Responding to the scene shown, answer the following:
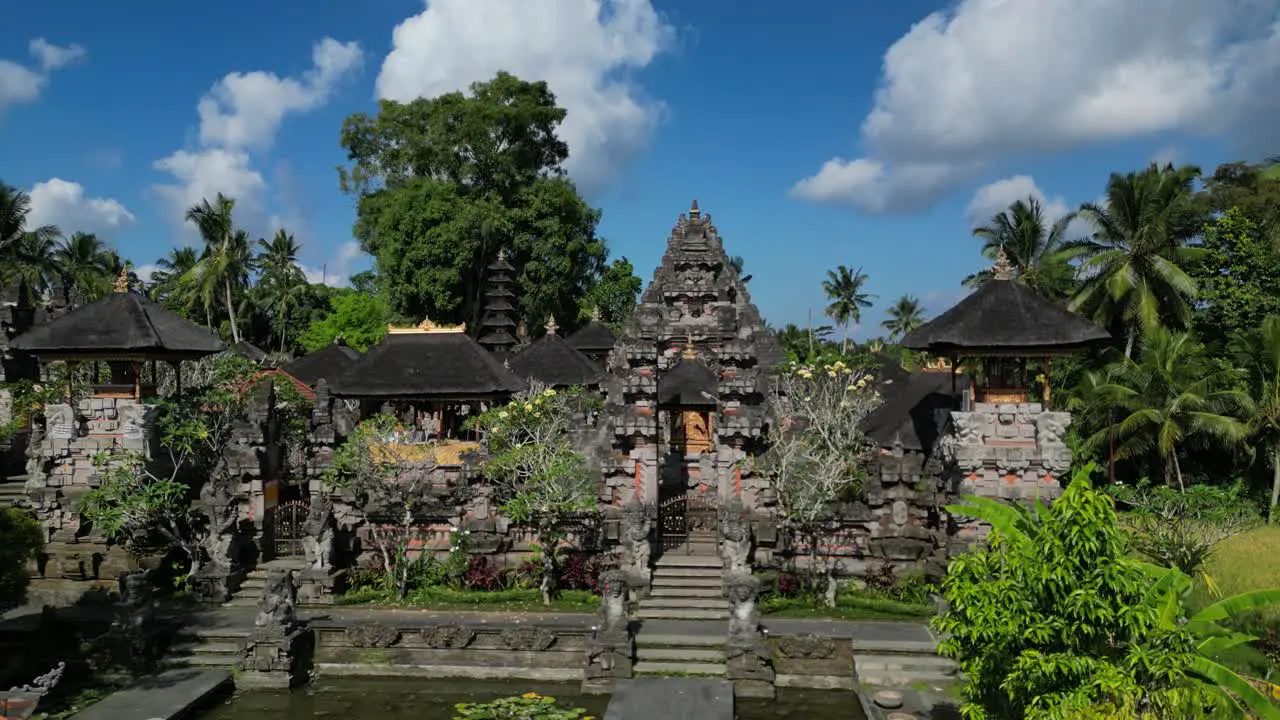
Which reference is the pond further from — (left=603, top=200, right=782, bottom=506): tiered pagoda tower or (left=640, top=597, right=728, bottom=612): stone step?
(left=603, top=200, right=782, bottom=506): tiered pagoda tower

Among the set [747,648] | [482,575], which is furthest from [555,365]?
[747,648]

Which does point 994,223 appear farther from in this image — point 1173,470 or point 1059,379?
point 1173,470

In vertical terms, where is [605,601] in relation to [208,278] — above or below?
below

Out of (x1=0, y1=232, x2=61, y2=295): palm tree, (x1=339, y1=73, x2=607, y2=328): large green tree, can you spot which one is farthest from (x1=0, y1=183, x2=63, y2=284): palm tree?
(x1=339, y1=73, x2=607, y2=328): large green tree

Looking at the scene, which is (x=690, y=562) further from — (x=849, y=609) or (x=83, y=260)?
(x=83, y=260)

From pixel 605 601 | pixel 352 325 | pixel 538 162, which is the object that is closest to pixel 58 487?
pixel 605 601

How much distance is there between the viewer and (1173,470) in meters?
32.1

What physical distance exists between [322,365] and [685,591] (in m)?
25.8

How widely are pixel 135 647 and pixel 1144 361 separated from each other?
3209cm

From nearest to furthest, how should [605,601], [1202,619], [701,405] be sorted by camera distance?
Answer: 1. [1202,619]
2. [605,601]
3. [701,405]

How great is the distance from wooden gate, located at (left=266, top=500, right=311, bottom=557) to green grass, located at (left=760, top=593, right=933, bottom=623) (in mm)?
12039

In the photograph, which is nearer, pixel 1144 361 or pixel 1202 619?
pixel 1202 619

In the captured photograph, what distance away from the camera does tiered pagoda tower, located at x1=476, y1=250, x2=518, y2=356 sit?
4731 centimetres

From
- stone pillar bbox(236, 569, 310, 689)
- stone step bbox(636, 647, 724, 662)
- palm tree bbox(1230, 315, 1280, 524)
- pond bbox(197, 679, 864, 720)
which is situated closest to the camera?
pond bbox(197, 679, 864, 720)
